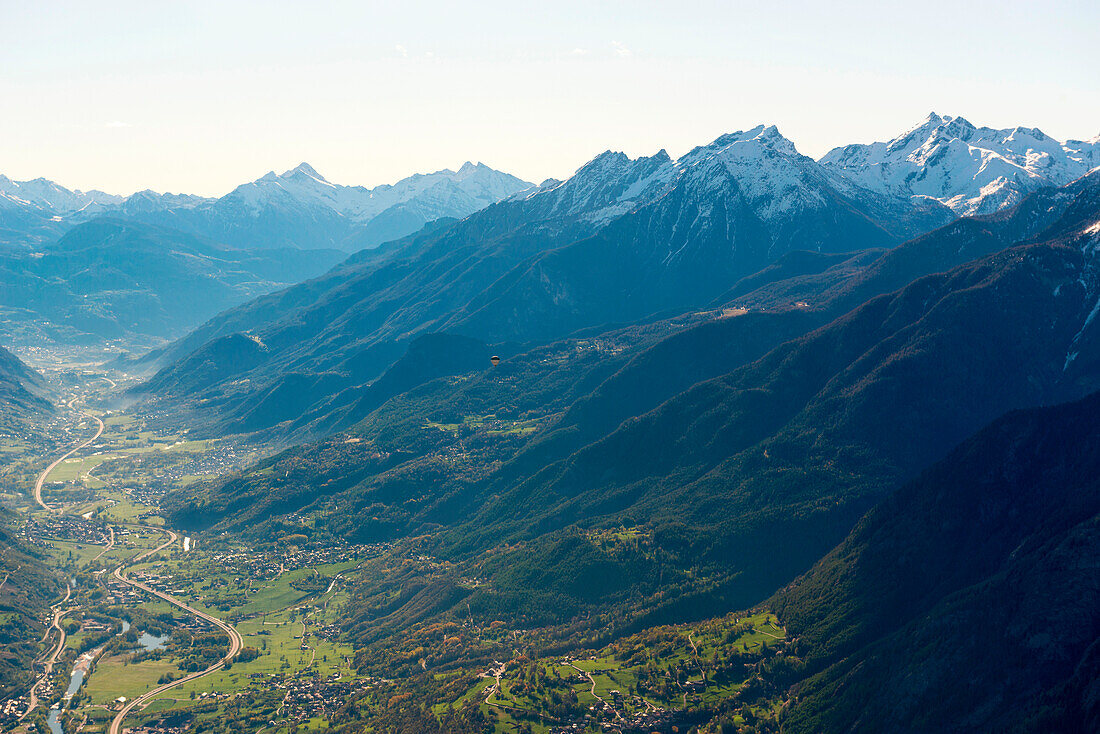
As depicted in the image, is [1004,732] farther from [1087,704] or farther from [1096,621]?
[1096,621]

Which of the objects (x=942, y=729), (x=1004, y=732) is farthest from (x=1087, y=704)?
(x=942, y=729)

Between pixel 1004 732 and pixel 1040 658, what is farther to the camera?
pixel 1040 658

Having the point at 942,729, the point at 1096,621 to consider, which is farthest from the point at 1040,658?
the point at 942,729

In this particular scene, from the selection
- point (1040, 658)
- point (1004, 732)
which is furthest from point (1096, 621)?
point (1004, 732)

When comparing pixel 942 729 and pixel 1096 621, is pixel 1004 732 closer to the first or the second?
pixel 942 729

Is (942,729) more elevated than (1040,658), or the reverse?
(1040,658)

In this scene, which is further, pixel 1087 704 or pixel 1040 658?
pixel 1040 658

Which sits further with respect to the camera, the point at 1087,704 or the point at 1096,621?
the point at 1096,621
